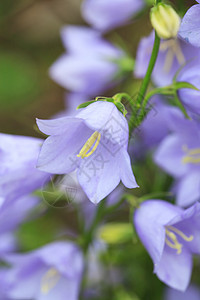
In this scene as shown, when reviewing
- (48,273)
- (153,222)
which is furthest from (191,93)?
(48,273)

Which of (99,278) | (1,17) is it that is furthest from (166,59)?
(1,17)

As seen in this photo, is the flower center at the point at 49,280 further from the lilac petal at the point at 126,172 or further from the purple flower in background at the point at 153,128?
the lilac petal at the point at 126,172

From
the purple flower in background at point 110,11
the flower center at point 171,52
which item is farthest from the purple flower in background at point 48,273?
the purple flower in background at point 110,11

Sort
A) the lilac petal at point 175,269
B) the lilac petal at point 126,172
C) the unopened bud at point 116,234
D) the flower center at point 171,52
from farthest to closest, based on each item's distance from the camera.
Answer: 1. the unopened bud at point 116,234
2. the flower center at point 171,52
3. the lilac petal at point 175,269
4. the lilac petal at point 126,172

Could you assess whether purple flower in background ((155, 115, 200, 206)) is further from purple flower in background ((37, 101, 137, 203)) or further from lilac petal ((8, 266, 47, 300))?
lilac petal ((8, 266, 47, 300))

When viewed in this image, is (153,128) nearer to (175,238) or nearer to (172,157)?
(172,157)
